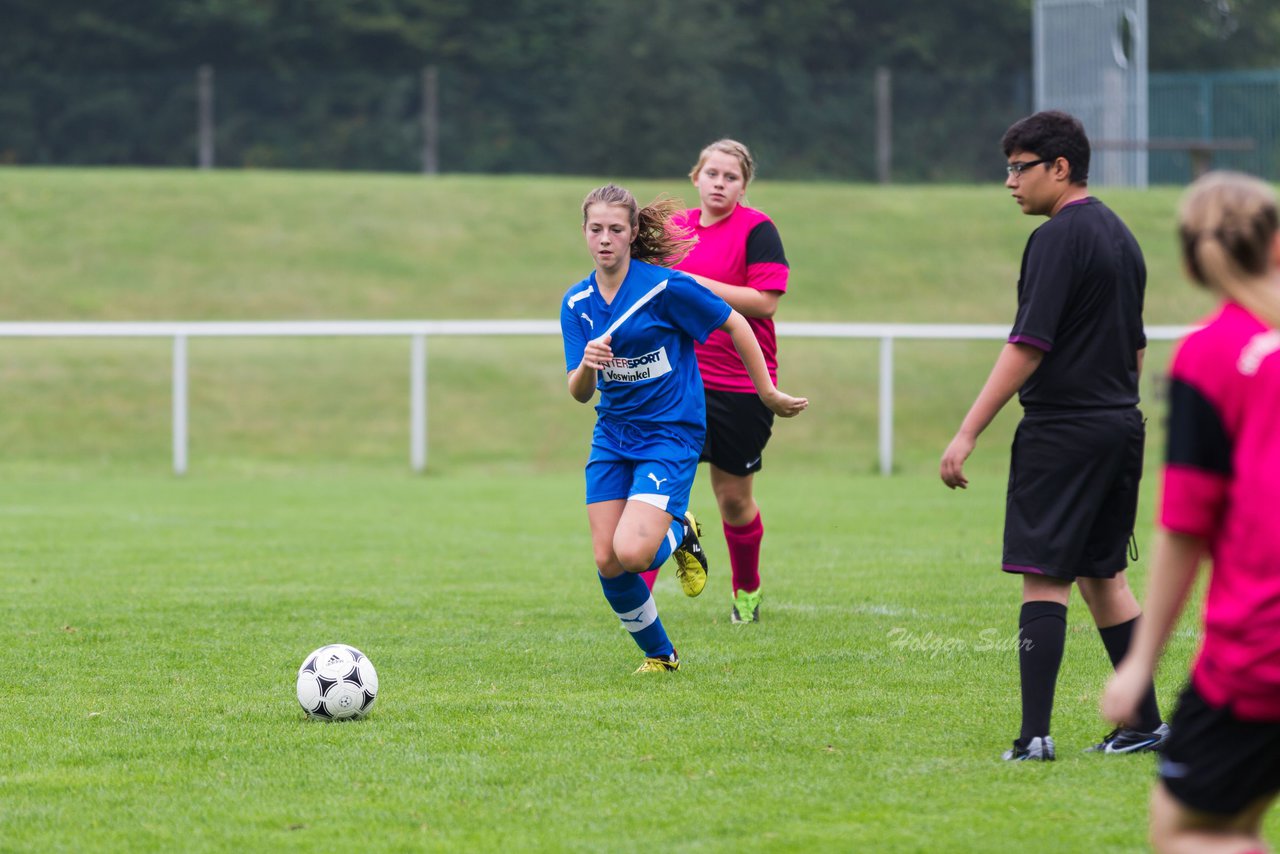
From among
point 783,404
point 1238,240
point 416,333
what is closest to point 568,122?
point 416,333

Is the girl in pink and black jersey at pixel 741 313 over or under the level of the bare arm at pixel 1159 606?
over

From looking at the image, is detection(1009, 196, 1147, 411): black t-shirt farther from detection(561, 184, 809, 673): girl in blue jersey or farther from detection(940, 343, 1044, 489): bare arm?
detection(561, 184, 809, 673): girl in blue jersey

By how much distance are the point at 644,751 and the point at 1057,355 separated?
174 cm

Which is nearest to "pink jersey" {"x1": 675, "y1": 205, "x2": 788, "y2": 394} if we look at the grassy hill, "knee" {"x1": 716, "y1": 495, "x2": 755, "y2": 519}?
"knee" {"x1": 716, "y1": 495, "x2": 755, "y2": 519}

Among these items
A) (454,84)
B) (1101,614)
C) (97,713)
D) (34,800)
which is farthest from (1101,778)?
(454,84)

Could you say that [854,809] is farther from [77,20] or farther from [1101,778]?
[77,20]

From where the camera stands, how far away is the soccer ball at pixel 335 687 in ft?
17.8

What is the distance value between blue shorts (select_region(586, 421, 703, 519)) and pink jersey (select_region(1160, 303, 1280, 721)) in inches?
135

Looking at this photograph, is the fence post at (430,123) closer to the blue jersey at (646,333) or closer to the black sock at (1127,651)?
the blue jersey at (646,333)

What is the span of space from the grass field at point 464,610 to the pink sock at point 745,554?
10.2 inches

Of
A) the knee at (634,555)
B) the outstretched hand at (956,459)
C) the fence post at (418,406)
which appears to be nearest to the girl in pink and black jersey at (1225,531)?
the outstretched hand at (956,459)

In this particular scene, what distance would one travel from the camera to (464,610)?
8.02 meters

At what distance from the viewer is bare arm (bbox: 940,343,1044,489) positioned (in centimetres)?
461

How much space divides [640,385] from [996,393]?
6.15 ft
